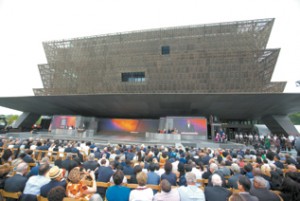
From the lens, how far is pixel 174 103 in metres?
21.8

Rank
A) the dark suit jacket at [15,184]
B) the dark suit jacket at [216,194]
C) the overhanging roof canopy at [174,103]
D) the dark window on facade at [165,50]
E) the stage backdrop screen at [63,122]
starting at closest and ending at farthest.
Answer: the dark suit jacket at [216,194] → the dark suit jacket at [15,184] → the overhanging roof canopy at [174,103] → the dark window on facade at [165,50] → the stage backdrop screen at [63,122]

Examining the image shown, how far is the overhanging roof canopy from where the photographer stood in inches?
742

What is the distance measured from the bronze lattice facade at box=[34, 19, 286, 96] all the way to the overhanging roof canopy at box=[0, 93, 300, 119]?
2690mm

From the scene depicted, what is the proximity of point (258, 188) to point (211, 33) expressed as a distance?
83.6ft

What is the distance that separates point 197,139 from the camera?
20.5 meters

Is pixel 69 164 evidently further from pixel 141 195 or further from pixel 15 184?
pixel 141 195

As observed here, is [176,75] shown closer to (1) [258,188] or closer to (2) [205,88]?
(2) [205,88]

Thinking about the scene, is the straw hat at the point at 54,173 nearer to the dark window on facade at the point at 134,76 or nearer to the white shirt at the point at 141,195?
the white shirt at the point at 141,195

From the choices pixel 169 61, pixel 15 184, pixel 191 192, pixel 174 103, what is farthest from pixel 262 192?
pixel 169 61

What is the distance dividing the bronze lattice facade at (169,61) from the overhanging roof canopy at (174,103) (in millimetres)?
2690

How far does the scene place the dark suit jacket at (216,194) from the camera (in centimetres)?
284

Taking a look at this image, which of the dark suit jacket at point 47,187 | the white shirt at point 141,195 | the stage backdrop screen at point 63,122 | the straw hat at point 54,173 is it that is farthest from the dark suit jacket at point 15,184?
the stage backdrop screen at point 63,122

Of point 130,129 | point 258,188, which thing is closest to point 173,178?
point 258,188

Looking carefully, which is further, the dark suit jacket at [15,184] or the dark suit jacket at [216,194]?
the dark suit jacket at [15,184]
